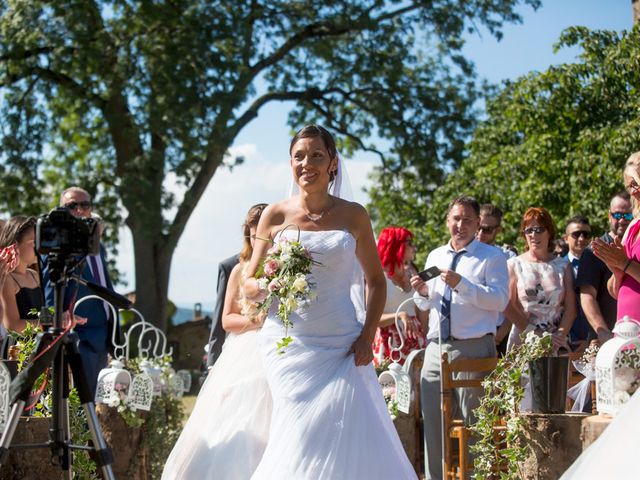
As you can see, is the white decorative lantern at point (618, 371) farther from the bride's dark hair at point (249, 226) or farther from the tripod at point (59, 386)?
the bride's dark hair at point (249, 226)

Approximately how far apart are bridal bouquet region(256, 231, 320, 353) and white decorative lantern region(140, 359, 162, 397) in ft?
9.45

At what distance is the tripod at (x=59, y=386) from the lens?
4121 mm

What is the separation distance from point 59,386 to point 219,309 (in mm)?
3145

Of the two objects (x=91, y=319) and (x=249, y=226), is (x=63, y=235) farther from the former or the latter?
(x=91, y=319)

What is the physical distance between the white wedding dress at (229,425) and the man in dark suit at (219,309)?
1.04 meters

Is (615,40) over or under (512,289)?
over

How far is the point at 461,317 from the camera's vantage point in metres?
6.79

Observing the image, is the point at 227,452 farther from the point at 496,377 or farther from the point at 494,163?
the point at 494,163

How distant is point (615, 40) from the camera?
13.0 m

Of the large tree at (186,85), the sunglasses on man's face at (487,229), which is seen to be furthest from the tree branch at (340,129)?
the sunglasses on man's face at (487,229)

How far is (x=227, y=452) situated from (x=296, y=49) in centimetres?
1767

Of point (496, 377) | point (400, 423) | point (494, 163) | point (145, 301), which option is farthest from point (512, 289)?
point (145, 301)

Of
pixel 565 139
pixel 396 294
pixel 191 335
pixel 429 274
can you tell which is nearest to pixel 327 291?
pixel 429 274

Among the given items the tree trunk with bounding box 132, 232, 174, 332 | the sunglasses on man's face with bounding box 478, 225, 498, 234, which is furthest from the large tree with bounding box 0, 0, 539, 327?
the sunglasses on man's face with bounding box 478, 225, 498, 234
